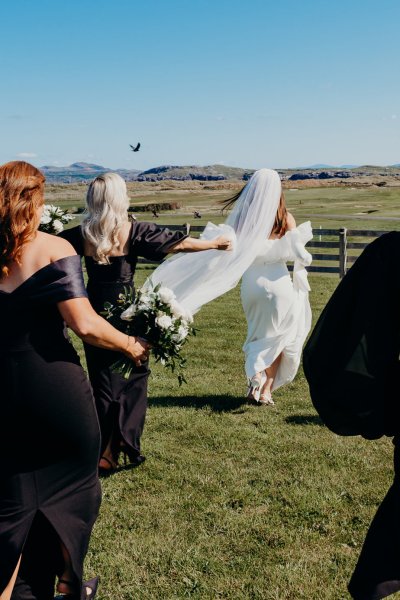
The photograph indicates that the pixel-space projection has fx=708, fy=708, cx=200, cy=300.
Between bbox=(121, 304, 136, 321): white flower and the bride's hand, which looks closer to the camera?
bbox=(121, 304, 136, 321): white flower

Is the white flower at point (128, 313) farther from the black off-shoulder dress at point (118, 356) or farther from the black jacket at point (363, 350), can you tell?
the black jacket at point (363, 350)

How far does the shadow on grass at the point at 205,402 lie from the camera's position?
884cm

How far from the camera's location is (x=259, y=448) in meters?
7.39

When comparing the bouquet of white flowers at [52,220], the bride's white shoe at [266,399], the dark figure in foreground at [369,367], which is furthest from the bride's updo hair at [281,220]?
the dark figure in foreground at [369,367]

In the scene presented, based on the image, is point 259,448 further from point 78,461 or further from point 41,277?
point 41,277

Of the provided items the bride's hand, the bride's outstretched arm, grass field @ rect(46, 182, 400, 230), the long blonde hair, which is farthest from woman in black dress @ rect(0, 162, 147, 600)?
grass field @ rect(46, 182, 400, 230)

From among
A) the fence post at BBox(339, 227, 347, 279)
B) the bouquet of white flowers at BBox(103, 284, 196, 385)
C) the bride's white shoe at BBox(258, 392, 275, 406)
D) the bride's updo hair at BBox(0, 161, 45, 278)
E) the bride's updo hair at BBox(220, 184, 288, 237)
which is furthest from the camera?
the fence post at BBox(339, 227, 347, 279)

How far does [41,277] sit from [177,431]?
4658 millimetres

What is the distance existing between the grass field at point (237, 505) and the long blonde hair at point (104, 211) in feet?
7.51

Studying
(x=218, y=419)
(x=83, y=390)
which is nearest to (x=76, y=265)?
(x=83, y=390)

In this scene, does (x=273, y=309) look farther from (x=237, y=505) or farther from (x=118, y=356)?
(x=237, y=505)

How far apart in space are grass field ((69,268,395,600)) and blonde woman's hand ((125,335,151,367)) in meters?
1.58

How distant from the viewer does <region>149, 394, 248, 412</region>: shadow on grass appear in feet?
29.0

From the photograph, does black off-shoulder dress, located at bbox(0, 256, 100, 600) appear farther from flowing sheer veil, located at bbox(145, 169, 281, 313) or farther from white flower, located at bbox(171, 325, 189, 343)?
flowing sheer veil, located at bbox(145, 169, 281, 313)
